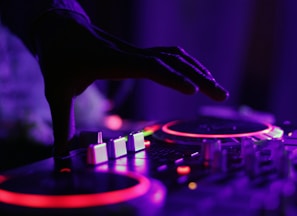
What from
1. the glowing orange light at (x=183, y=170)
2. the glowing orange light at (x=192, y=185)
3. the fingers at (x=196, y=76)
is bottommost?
the glowing orange light at (x=183, y=170)

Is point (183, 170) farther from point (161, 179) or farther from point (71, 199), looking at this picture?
point (71, 199)

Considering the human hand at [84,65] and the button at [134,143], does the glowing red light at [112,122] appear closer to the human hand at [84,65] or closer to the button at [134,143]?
the human hand at [84,65]

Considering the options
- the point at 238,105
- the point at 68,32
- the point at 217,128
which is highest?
the point at 68,32

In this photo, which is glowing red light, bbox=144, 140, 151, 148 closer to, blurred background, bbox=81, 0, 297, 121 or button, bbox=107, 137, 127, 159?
button, bbox=107, 137, 127, 159

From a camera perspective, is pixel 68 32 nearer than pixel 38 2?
Yes

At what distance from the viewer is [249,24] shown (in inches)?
125

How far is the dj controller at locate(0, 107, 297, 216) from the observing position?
54 cm

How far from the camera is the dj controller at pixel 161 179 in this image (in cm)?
54

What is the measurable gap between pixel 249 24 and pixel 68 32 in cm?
244

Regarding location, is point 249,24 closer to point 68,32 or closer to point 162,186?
point 68,32

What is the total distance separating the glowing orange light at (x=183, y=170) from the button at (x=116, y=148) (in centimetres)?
13

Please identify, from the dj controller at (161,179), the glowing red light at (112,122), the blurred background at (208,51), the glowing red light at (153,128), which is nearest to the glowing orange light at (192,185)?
the dj controller at (161,179)

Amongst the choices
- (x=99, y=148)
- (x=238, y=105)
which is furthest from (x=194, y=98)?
(x=99, y=148)

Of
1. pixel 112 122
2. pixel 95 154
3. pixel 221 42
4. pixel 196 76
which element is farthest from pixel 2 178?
pixel 221 42
